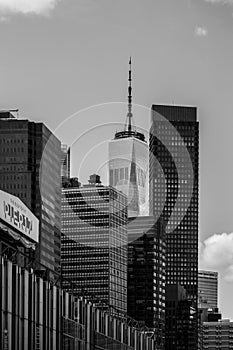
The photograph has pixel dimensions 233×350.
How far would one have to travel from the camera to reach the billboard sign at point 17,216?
95.3 m

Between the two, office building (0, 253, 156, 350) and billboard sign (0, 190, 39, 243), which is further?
billboard sign (0, 190, 39, 243)

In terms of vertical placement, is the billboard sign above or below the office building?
above

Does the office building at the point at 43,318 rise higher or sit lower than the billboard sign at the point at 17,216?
lower

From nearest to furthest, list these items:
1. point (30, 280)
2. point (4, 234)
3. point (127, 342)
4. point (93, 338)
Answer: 1. point (30, 280)
2. point (4, 234)
3. point (93, 338)
4. point (127, 342)

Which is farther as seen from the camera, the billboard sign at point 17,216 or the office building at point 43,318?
the billboard sign at point 17,216

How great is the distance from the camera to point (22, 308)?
3465 inches

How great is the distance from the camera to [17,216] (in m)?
98.6

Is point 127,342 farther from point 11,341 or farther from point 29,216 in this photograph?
point 11,341

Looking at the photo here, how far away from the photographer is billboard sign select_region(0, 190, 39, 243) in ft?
313

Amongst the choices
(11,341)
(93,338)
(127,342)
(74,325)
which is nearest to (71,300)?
(74,325)

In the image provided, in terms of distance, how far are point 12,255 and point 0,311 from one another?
11292 millimetres

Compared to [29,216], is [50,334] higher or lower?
lower

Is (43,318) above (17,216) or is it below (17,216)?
below

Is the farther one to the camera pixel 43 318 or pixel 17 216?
pixel 17 216
